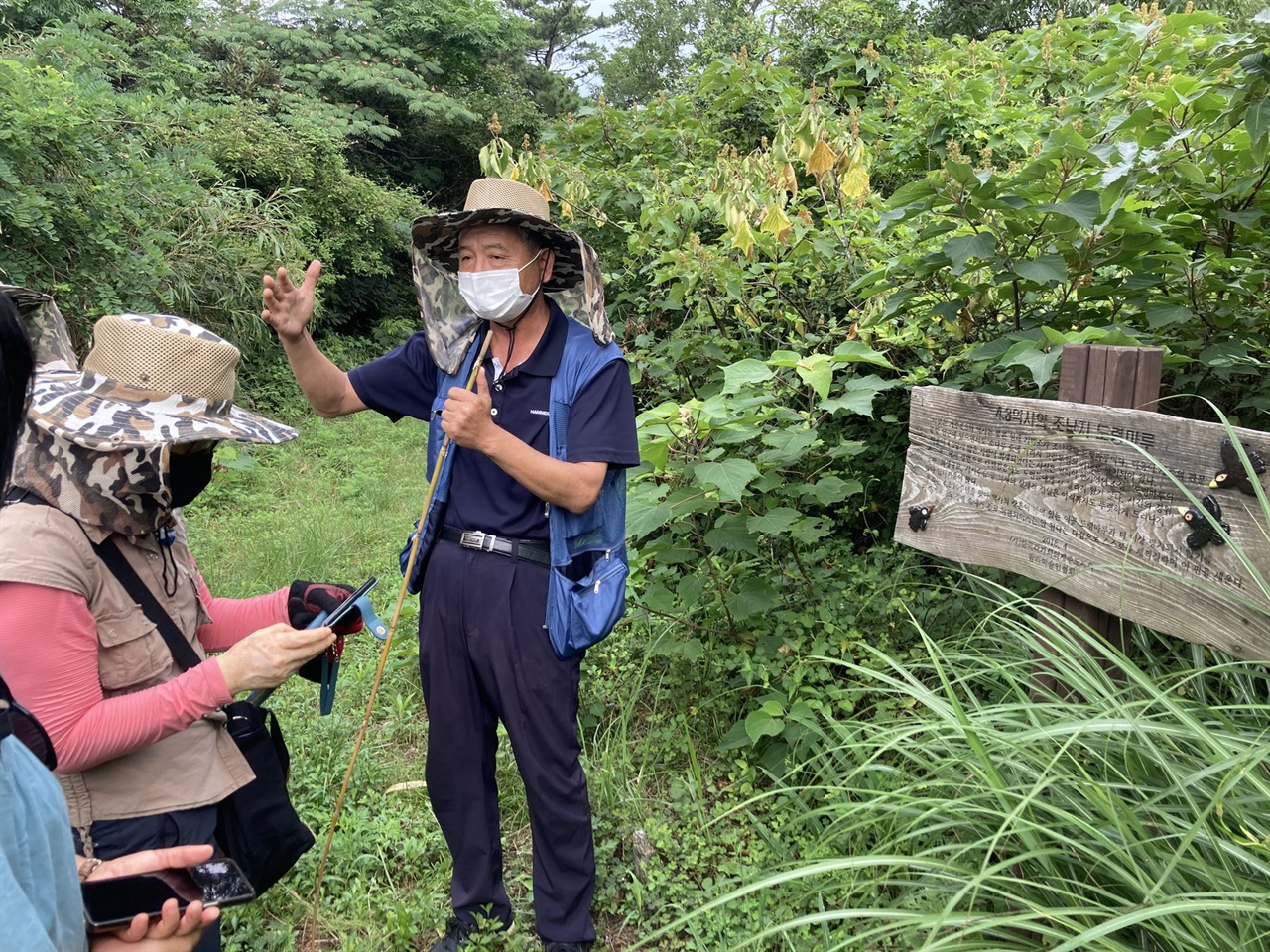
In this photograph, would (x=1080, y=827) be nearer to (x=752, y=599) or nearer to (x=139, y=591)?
(x=752, y=599)

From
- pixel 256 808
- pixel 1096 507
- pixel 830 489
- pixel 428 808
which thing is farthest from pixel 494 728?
pixel 1096 507

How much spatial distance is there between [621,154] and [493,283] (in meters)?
3.98

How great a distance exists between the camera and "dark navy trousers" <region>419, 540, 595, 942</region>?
2059mm

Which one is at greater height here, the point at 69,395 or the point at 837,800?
the point at 69,395

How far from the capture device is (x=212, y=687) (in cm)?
145

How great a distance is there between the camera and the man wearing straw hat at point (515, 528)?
2.03 meters

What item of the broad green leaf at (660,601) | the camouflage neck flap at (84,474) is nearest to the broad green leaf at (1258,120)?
the broad green leaf at (660,601)

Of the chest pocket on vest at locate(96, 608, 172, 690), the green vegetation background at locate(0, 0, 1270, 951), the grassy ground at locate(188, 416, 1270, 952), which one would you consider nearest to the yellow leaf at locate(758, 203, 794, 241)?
the green vegetation background at locate(0, 0, 1270, 951)

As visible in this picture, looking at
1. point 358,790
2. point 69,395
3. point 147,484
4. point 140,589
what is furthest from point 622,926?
point 69,395

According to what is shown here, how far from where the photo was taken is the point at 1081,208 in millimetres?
2018

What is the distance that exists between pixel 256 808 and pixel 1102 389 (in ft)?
6.35

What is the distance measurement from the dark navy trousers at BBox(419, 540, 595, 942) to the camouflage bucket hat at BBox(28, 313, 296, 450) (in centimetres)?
66

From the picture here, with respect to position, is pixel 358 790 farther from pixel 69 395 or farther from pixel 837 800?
pixel 69 395

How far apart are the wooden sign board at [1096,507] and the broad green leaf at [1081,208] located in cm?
47
